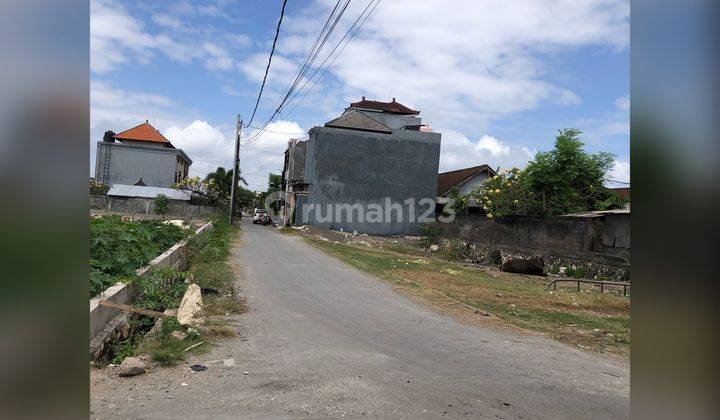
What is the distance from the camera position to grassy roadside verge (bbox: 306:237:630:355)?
892cm

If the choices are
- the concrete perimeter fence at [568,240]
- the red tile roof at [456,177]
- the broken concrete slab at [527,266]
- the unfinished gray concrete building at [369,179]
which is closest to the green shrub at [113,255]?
the concrete perimeter fence at [568,240]

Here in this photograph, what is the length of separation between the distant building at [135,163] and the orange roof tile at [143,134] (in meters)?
0.69

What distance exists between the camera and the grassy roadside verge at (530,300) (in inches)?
351

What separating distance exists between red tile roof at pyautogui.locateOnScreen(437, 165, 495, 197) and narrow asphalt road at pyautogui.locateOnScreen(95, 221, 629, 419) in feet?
112

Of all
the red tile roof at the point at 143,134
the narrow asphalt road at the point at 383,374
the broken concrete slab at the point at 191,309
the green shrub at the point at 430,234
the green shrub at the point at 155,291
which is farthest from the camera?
the red tile roof at the point at 143,134

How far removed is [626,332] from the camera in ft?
29.9

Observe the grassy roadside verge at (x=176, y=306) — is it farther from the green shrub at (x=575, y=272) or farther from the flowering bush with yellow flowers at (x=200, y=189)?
the flowering bush with yellow flowers at (x=200, y=189)

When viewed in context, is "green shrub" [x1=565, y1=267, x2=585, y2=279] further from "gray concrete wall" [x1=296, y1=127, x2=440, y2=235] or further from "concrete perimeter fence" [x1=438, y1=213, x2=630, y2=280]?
"gray concrete wall" [x1=296, y1=127, x2=440, y2=235]
